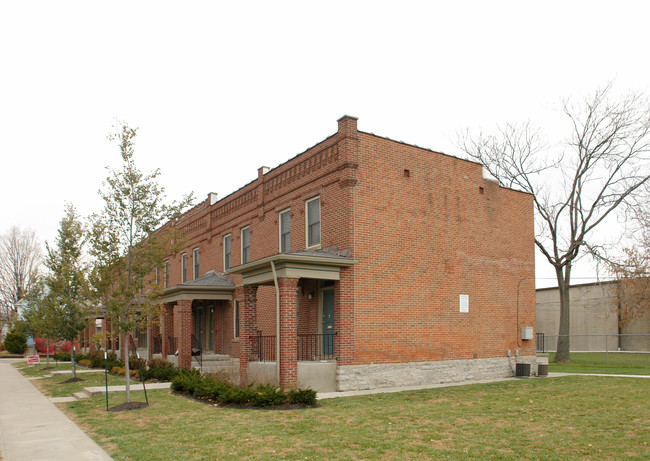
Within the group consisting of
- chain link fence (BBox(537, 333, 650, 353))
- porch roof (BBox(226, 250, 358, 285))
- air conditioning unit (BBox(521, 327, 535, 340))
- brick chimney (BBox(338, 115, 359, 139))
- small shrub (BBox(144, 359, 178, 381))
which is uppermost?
brick chimney (BBox(338, 115, 359, 139))

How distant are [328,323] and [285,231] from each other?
4.29 meters

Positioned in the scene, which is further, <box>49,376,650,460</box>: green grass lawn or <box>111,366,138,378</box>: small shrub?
<box>111,366,138,378</box>: small shrub

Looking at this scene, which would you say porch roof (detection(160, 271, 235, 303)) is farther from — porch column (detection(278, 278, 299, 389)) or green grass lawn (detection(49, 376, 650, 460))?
porch column (detection(278, 278, 299, 389))

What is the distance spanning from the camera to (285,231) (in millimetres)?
21250

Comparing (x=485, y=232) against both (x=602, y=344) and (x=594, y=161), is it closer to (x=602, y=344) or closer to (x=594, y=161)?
(x=594, y=161)

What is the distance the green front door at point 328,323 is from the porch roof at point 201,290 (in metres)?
6.45

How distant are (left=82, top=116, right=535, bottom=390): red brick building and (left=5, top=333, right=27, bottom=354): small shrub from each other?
40.3 metres

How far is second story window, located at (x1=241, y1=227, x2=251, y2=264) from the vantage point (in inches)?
955

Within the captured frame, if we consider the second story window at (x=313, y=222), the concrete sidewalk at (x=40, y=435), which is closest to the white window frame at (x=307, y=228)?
the second story window at (x=313, y=222)

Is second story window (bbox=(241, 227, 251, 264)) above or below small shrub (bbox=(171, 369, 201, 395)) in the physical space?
above

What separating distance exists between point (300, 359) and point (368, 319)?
106 inches

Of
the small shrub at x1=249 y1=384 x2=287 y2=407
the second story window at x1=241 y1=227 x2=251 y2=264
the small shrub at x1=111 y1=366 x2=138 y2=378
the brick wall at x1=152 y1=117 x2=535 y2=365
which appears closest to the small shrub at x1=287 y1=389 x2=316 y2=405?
the small shrub at x1=249 y1=384 x2=287 y2=407

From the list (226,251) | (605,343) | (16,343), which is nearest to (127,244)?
(226,251)

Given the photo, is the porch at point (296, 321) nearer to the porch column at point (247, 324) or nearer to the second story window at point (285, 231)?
the porch column at point (247, 324)
